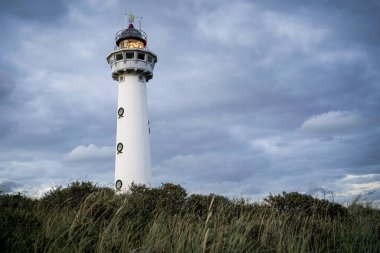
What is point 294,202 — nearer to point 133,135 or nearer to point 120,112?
point 133,135

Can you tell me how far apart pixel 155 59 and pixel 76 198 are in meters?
17.5

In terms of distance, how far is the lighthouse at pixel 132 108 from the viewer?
1026 inches

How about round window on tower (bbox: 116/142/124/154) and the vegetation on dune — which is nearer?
the vegetation on dune

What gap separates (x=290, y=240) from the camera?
6.92 m

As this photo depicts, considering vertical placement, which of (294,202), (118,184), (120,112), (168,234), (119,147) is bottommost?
(168,234)

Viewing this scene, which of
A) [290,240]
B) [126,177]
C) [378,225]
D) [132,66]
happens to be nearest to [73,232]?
[290,240]

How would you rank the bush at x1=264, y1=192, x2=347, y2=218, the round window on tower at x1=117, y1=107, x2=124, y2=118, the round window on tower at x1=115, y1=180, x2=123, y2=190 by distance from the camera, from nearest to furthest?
1. the bush at x1=264, y1=192, x2=347, y2=218
2. the round window on tower at x1=115, y1=180, x2=123, y2=190
3. the round window on tower at x1=117, y1=107, x2=124, y2=118

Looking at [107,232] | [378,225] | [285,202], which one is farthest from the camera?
[285,202]

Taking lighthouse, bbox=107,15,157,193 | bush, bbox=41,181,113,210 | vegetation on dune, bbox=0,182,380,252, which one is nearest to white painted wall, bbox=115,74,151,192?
lighthouse, bbox=107,15,157,193

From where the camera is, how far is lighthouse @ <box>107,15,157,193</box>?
26062 millimetres

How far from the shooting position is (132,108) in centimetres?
2722

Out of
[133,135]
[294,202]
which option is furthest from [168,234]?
[133,135]

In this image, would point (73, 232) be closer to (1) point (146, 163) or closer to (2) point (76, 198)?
(2) point (76, 198)

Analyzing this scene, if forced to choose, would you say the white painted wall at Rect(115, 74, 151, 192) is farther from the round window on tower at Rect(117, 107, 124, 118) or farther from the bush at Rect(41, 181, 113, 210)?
the bush at Rect(41, 181, 113, 210)
